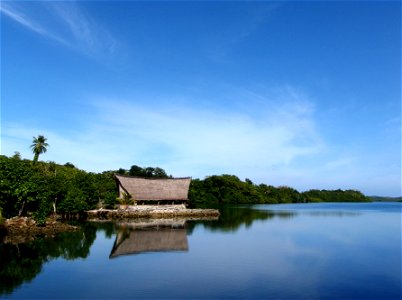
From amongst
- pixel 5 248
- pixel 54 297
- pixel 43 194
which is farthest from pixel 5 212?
pixel 54 297

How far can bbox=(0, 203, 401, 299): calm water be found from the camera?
13.2 meters

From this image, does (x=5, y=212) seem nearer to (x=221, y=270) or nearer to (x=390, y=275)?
(x=221, y=270)

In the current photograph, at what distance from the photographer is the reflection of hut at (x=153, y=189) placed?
4342cm

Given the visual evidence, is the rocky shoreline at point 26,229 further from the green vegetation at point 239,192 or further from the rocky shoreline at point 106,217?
the green vegetation at point 239,192

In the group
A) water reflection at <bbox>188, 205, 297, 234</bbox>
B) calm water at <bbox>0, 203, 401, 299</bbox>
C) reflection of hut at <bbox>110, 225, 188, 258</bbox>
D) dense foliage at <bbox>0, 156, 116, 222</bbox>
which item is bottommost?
calm water at <bbox>0, 203, 401, 299</bbox>

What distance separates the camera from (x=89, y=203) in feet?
134

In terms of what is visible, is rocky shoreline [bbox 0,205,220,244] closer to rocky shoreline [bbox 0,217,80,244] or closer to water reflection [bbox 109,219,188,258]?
rocky shoreline [bbox 0,217,80,244]

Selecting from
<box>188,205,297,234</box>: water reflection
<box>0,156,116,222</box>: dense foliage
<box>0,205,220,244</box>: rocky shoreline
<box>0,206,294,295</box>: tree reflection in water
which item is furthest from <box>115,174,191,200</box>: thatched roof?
<box>0,206,294,295</box>: tree reflection in water

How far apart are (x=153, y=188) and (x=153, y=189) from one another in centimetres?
19

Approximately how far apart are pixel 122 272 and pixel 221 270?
414cm

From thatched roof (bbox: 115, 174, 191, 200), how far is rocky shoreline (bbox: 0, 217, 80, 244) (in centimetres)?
1403

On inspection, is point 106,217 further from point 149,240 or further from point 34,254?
point 34,254

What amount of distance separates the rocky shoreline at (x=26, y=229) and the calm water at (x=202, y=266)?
6.48ft

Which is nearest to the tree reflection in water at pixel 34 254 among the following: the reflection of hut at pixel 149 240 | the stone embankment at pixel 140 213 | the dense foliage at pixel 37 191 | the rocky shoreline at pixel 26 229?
the rocky shoreline at pixel 26 229
